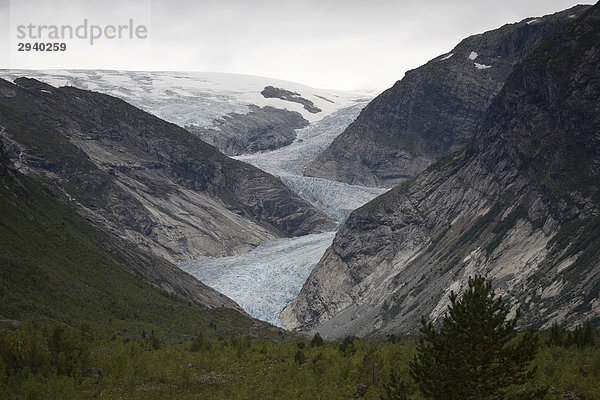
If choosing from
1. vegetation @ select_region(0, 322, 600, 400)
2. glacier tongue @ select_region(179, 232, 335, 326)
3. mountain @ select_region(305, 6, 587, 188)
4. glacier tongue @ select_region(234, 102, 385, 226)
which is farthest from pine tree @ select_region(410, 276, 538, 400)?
glacier tongue @ select_region(234, 102, 385, 226)

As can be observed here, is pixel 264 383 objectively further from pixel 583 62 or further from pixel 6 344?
pixel 583 62

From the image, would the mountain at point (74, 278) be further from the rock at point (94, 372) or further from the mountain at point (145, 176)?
the mountain at point (145, 176)

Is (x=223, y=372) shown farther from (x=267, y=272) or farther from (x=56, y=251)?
(x=267, y=272)

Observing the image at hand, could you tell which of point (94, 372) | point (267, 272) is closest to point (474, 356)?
point (94, 372)

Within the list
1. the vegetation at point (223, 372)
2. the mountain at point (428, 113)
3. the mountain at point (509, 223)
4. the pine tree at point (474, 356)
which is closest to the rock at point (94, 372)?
the vegetation at point (223, 372)

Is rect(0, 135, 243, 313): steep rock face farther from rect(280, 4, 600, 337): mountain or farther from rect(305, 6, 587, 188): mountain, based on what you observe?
rect(305, 6, 587, 188): mountain

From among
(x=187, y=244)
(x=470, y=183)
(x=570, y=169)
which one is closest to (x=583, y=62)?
(x=570, y=169)
